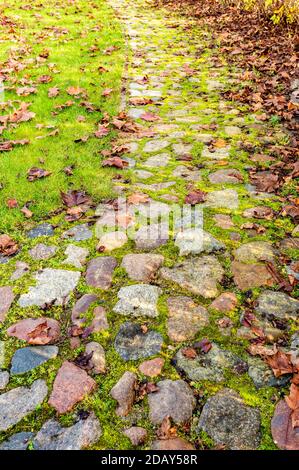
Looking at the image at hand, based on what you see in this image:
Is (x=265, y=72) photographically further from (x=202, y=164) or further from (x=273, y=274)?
(x=273, y=274)

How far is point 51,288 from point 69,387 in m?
0.88

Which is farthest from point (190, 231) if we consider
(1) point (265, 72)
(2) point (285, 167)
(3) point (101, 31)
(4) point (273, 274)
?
(3) point (101, 31)

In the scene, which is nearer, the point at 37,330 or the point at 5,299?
the point at 37,330

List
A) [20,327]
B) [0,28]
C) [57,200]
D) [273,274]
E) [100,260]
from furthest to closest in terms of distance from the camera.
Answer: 1. [0,28]
2. [57,200]
3. [100,260]
4. [273,274]
5. [20,327]

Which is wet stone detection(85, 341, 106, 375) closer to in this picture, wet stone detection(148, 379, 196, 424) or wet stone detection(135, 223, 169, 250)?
wet stone detection(148, 379, 196, 424)

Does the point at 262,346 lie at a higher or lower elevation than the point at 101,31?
lower

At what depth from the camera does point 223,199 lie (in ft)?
12.3

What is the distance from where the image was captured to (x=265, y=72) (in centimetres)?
657

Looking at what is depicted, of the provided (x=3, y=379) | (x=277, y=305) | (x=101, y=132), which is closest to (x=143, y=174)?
(x=101, y=132)

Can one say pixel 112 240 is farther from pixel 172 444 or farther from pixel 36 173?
pixel 172 444

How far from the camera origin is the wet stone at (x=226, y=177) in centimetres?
400

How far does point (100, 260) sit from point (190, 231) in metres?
0.78

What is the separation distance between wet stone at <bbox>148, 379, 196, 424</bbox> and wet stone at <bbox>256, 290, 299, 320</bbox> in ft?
2.51

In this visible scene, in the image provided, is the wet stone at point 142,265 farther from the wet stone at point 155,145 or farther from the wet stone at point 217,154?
the wet stone at point 155,145
